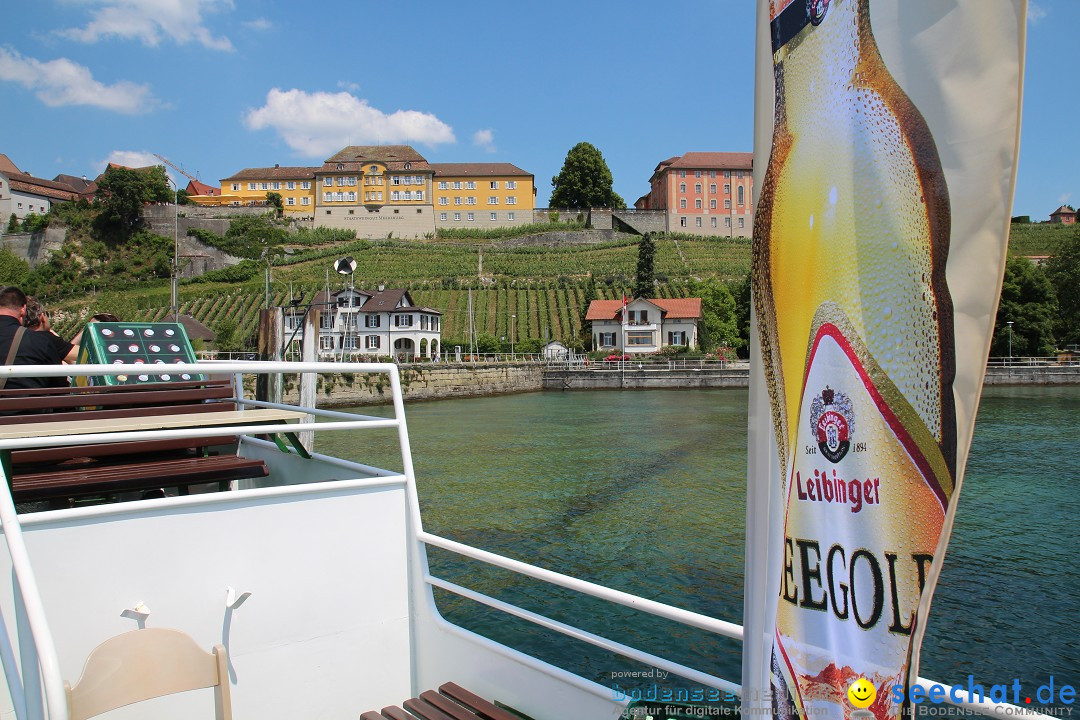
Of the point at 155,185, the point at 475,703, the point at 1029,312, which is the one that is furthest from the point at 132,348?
the point at 155,185

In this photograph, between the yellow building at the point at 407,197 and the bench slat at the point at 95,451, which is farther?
the yellow building at the point at 407,197

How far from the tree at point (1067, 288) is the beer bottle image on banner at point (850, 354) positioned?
7505 centimetres

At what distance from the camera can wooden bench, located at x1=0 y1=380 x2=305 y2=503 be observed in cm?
359

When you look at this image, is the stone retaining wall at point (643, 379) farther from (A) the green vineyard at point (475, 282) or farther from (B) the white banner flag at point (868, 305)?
(B) the white banner flag at point (868, 305)

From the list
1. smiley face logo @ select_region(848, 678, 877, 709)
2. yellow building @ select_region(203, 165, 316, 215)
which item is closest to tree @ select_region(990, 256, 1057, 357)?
smiley face logo @ select_region(848, 678, 877, 709)

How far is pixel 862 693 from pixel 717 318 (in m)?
71.4

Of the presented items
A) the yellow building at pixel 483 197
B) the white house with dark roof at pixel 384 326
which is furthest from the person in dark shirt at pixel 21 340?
the yellow building at pixel 483 197

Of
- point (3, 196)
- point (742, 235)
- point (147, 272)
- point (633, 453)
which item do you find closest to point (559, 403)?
point (633, 453)

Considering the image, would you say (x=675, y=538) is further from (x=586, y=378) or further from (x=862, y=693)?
(x=586, y=378)

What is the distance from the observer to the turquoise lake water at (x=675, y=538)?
323 inches

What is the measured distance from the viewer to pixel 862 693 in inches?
56.7

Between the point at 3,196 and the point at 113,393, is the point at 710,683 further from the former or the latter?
the point at 3,196

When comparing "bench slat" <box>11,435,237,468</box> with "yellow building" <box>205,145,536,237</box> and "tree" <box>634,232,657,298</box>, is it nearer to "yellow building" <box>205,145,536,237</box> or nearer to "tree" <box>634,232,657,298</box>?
"tree" <box>634,232,657,298</box>

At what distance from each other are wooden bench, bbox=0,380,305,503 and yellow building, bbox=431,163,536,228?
10721 centimetres
